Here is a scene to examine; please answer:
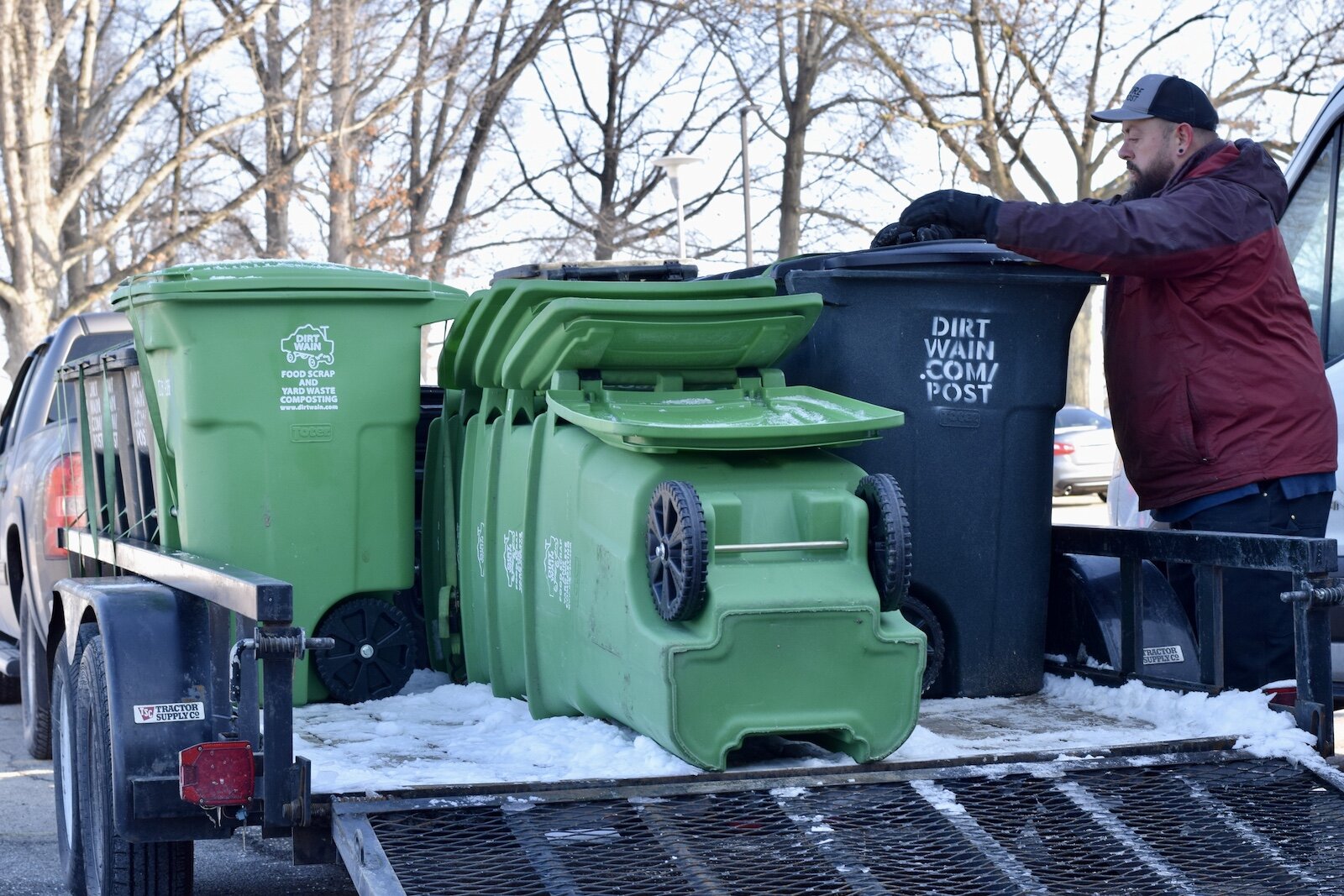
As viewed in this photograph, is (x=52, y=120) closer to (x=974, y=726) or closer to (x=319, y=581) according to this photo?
(x=319, y=581)

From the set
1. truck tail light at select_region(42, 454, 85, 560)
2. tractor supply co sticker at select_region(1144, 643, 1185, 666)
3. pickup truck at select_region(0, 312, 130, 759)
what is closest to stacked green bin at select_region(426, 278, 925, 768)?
tractor supply co sticker at select_region(1144, 643, 1185, 666)

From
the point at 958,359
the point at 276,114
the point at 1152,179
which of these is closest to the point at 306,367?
the point at 958,359

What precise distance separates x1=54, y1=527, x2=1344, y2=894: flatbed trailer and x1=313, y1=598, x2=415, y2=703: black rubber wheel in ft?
2.97

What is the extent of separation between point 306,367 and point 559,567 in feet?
3.77

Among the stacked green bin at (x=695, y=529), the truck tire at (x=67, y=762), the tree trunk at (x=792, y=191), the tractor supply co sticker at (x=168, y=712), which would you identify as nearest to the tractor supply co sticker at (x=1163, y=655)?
the stacked green bin at (x=695, y=529)

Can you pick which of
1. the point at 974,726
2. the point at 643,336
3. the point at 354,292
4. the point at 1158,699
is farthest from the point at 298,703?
the point at 1158,699

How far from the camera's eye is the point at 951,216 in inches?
161

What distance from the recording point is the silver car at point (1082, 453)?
2250cm

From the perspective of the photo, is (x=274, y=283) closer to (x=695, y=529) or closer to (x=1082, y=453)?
(x=695, y=529)

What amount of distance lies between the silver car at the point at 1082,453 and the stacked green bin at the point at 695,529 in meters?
19.1

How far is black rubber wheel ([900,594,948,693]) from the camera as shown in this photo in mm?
4230

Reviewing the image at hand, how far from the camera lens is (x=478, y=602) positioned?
14.7 feet

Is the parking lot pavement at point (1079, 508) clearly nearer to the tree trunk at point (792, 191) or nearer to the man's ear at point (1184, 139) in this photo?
the tree trunk at point (792, 191)

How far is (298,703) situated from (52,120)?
18937 mm
